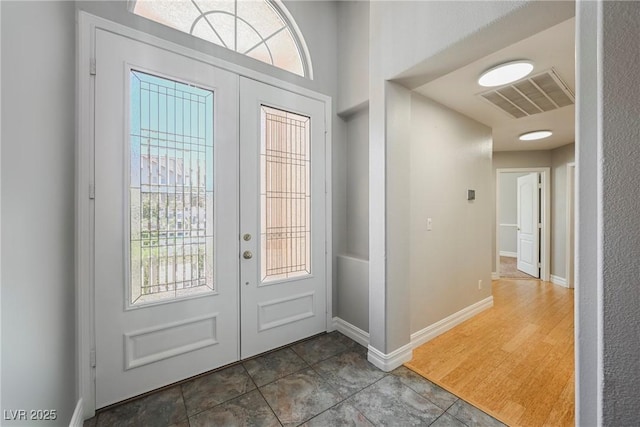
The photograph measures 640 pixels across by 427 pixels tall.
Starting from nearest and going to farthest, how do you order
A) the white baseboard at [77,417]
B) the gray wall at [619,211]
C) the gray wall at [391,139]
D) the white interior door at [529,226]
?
the gray wall at [619,211], the white baseboard at [77,417], the gray wall at [391,139], the white interior door at [529,226]

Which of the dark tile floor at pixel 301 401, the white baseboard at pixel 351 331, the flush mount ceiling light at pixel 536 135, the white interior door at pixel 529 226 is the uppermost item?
the flush mount ceiling light at pixel 536 135

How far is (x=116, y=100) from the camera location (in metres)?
1.61

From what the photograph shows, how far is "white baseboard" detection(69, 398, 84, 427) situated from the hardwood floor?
2.16m

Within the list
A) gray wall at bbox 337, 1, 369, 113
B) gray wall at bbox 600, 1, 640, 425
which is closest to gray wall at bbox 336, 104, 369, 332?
gray wall at bbox 337, 1, 369, 113

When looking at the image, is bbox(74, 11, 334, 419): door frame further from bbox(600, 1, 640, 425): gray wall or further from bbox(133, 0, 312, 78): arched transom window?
bbox(600, 1, 640, 425): gray wall

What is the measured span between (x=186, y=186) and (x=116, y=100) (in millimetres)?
646

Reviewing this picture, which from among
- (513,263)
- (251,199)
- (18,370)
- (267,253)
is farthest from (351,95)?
(513,263)

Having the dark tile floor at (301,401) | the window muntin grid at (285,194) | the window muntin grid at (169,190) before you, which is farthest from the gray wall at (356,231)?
the window muntin grid at (169,190)

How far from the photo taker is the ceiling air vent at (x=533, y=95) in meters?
2.11

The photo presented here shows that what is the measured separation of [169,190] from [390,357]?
6.76 ft

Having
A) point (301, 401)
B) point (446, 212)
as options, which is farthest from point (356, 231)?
point (301, 401)

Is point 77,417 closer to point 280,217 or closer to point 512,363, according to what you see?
point 280,217

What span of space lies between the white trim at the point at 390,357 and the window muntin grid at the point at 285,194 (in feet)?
2.94

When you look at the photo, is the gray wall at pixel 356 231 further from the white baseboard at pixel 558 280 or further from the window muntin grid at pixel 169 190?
the white baseboard at pixel 558 280
